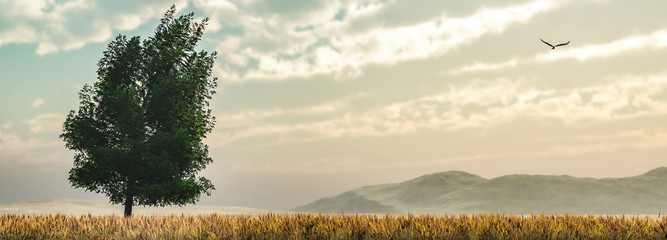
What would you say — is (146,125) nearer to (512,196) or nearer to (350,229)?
(350,229)

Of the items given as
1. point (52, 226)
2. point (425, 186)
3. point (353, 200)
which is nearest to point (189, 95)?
point (52, 226)

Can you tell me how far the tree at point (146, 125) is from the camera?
950 inches

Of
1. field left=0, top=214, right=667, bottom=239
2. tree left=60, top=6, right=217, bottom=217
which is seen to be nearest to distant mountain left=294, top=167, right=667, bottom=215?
tree left=60, top=6, right=217, bottom=217

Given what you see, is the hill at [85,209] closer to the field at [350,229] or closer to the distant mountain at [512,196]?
the distant mountain at [512,196]

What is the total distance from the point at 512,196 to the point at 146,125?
4437 centimetres

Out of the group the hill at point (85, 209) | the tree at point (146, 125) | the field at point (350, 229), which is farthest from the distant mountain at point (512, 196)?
the field at point (350, 229)

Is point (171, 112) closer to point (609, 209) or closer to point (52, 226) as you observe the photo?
point (52, 226)

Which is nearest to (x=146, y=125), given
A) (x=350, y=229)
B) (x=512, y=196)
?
(x=350, y=229)

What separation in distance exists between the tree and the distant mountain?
1125 inches

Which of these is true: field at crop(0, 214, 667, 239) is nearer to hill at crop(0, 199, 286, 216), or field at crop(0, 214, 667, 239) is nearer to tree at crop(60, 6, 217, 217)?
tree at crop(60, 6, 217, 217)

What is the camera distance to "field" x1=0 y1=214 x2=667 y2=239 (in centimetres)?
1128

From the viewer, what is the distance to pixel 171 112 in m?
24.7

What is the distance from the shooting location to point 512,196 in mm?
59750

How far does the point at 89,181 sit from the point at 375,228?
17.8 meters
